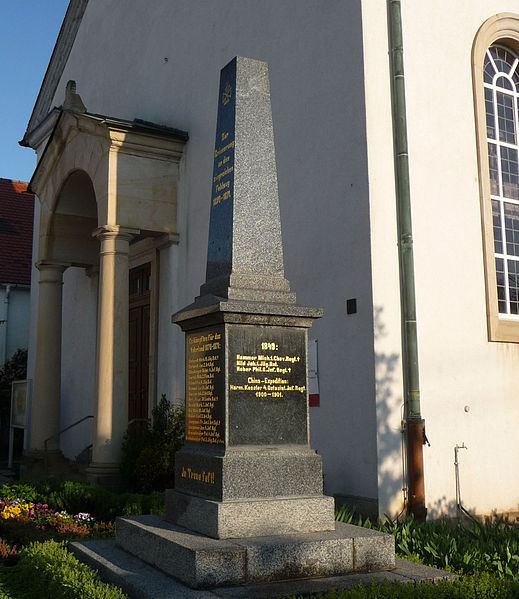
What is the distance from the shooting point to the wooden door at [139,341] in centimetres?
1545

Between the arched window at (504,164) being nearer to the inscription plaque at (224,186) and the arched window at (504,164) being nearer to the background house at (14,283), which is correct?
the inscription plaque at (224,186)

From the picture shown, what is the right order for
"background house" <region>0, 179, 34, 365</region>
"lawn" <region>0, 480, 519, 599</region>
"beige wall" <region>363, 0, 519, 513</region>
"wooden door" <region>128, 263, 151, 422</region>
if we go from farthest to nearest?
"background house" <region>0, 179, 34, 365</region>, "wooden door" <region>128, 263, 151, 422</region>, "beige wall" <region>363, 0, 519, 513</region>, "lawn" <region>0, 480, 519, 599</region>

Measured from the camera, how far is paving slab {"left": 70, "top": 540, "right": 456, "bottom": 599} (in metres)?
5.17

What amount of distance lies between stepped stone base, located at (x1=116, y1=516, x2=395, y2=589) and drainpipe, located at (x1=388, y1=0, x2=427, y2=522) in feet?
10.3

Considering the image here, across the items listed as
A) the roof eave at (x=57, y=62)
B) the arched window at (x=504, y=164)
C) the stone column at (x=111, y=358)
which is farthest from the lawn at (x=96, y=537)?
the roof eave at (x=57, y=62)

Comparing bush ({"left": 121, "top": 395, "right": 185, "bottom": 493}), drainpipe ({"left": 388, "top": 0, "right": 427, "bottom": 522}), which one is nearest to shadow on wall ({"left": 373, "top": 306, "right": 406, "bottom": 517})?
drainpipe ({"left": 388, "top": 0, "right": 427, "bottom": 522})

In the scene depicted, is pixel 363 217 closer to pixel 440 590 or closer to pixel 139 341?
pixel 440 590

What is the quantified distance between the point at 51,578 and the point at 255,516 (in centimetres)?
171

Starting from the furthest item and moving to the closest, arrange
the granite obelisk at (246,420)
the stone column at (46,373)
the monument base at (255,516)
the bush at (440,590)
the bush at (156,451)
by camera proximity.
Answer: the stone column at (46,373), the bush at (156,451), the monument base at (255,516), the granite obelisk at (246,420), the bush at (440,590)

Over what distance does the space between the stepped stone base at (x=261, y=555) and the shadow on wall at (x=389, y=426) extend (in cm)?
287

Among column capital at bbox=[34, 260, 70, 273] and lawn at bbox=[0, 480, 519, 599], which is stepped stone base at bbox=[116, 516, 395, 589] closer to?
lawn at bbox=[0, 480, 519, 599]

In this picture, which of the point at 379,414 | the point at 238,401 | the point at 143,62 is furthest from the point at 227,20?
the point at 238,401

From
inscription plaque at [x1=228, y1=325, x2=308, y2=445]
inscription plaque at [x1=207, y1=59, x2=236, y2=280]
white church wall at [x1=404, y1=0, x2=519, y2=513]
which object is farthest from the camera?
white church wall at [x1=404, y1=0, x2=519, y2=513]

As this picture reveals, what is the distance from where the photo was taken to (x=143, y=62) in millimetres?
16547
